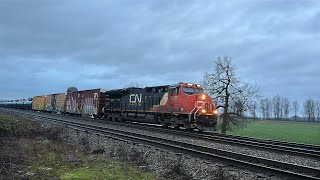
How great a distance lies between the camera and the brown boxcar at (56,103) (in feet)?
182

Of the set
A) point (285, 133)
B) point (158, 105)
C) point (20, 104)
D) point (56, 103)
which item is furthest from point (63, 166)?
point (20, 104)

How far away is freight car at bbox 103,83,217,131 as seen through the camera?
81.8ft

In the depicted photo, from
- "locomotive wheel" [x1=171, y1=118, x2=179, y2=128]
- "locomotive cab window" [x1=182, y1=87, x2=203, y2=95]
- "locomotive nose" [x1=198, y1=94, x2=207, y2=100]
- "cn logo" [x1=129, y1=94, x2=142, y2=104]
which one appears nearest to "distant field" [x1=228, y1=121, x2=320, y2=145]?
"locomotive nose" [x1=198, y1=94, x2=207, y2=100]

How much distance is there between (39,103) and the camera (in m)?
69.3

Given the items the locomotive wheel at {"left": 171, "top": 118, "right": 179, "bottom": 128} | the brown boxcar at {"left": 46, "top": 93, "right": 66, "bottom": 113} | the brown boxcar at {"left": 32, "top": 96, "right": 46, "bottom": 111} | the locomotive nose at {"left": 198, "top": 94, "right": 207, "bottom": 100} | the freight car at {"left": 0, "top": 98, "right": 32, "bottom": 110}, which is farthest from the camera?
the freight car at {"left": 0, "top": 98, "right": 32, "bottom": 110}

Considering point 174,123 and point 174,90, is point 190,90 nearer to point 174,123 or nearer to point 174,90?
point 174,90

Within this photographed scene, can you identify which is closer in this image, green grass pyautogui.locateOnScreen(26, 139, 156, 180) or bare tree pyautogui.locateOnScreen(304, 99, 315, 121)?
green grass pyautogui.locateOnScreen(26, 139, 156, 180)

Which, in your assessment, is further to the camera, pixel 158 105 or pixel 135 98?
pixel 135 98

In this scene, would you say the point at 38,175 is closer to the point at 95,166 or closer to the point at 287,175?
the point at 95,166

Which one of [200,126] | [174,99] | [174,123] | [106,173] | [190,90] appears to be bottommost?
[106,173]

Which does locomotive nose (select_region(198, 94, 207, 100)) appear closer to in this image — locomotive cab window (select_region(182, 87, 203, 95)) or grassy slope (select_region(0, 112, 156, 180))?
locomotive cab window (select_region(182, 87, 203, 95))

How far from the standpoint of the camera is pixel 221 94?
118 ft

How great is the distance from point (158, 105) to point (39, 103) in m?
47.3

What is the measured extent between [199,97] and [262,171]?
15.5m
